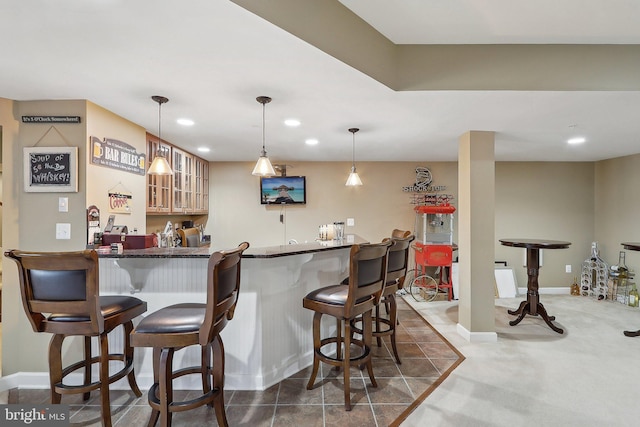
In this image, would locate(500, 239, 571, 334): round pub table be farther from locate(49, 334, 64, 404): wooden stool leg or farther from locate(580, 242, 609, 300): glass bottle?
locate(49, 334, 64, 404): wooden stool leg

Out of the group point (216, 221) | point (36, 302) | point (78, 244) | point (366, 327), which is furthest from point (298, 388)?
point (216, 221)

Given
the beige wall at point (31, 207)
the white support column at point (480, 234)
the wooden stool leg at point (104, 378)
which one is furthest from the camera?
the white support column at point (480, 234)

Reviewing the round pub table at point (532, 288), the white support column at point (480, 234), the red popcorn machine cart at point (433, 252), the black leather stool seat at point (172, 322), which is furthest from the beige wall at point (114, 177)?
the round pub table at point (532, 288)

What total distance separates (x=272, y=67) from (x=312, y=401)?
226cm

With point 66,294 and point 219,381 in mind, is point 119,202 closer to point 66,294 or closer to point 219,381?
point 66,294

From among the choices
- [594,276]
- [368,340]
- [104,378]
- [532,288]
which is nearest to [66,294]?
[104,378]

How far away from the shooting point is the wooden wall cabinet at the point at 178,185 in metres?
3.35

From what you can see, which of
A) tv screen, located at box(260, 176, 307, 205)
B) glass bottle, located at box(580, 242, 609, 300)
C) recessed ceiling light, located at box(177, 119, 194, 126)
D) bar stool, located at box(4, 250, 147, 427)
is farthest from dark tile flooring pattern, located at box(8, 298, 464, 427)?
glass bottle, located at box(580, 242, 609, 300)

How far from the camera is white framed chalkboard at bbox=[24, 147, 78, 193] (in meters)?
2.40

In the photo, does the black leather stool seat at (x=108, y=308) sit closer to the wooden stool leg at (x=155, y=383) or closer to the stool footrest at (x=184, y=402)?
the wooden stool leg at (x=155, y=383)

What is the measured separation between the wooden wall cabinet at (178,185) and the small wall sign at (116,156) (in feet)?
0.76

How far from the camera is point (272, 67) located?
6.12 ft

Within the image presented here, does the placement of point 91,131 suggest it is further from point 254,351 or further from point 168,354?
point 254,351

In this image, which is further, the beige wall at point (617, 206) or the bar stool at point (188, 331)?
the beige wall at point (617, 206)
